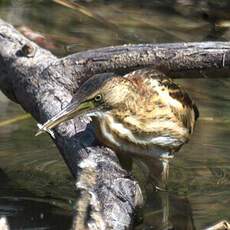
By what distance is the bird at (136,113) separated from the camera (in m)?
5.65

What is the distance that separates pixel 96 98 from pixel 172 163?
4.80ft

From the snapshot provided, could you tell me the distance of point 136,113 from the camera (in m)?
5.96

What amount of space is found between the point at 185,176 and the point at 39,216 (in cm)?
116

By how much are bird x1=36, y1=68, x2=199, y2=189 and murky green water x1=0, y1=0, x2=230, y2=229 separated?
37cm

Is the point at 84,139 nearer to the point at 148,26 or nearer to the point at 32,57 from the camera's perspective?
the point at 32,57

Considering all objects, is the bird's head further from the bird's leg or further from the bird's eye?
the bird's leg

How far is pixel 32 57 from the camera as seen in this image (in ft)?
22.7

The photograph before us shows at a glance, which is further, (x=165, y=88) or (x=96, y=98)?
(x=165, y=88)

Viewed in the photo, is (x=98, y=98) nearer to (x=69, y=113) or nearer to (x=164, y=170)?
(x=69, y=113)

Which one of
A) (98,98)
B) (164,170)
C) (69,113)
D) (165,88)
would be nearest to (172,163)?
(164,170)

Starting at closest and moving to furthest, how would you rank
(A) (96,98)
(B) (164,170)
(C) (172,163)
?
(A) (96,98), (B) (164,170), (C) (172,163)

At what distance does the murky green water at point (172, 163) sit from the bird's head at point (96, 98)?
69 centimetres

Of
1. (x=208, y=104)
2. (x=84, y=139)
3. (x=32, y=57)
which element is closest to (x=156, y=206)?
(x=84, y=139)

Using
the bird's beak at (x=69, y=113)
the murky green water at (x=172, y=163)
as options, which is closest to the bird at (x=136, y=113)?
the bird's beak at (x=69, y=113)
